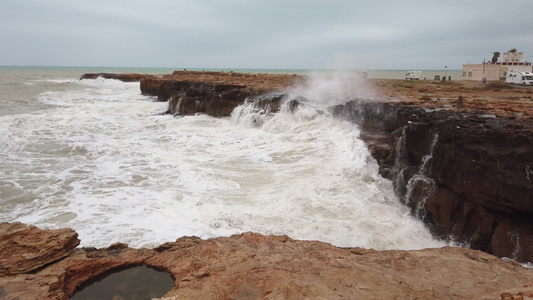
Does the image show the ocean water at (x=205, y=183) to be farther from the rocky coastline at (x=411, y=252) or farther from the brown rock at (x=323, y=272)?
the brown rock at (x=323, y=272)

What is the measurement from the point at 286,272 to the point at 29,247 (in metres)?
3.66

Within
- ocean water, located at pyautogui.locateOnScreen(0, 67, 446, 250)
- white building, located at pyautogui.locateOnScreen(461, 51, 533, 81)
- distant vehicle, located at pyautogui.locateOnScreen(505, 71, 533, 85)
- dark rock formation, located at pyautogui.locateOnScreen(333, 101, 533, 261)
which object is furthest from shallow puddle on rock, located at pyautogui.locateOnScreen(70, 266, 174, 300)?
white building, located at pyautogui.locateOnScreen(461, 51, 533, 81)

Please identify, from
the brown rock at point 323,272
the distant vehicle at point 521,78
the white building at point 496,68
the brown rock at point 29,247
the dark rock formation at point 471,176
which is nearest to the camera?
the brown rock at point 323,272

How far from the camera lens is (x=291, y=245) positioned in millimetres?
5367

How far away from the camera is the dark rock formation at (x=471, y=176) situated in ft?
20.8

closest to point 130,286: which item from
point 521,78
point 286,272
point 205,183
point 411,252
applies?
point 286,272

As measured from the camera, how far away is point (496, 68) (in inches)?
1160

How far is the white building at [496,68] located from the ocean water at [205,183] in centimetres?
2131

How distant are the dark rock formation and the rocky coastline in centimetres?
2

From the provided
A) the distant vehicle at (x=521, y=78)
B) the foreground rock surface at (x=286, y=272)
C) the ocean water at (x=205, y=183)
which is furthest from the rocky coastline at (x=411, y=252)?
the distant vehicle at (x=521, y=78)

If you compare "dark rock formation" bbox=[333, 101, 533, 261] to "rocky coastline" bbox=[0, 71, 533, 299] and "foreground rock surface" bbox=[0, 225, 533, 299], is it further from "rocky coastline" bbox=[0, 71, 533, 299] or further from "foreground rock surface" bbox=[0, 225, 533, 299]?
"foreground rock surface" bbox=[0, 225, 533, 299]

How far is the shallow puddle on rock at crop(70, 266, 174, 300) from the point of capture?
171 inches

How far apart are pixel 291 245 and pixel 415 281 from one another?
1857 mm

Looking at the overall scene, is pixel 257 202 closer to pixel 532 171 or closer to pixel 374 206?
pixel 374 206
